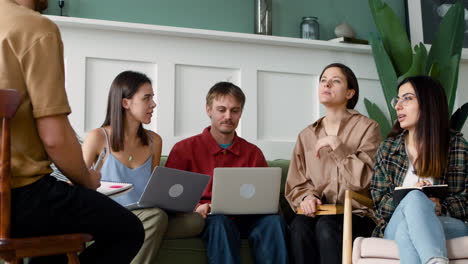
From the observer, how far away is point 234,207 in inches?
96.2

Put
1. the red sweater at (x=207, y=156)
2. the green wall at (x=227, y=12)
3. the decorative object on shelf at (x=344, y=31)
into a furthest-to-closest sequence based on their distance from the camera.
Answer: the decorative object on shelf at (x=344, y=31), the green wall at (x=227, y=12), the red sweater at (x=207, y=156)

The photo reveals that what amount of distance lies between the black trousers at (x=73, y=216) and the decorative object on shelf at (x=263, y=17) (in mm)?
2028

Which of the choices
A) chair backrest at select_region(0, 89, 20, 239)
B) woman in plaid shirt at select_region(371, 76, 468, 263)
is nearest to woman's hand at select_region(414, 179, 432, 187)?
woman in plaid shirt at select_region(371, 76, 468, 263)

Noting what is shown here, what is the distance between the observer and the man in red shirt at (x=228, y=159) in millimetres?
2459

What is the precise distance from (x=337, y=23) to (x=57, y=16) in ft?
5.37

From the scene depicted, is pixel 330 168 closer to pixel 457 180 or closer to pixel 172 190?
pixel 457 180

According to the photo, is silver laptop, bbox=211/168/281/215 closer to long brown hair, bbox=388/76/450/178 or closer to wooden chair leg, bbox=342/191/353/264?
wooden chair leg, bbox=342/191/353/264

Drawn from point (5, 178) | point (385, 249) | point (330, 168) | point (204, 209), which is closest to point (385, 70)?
point (330, 168)

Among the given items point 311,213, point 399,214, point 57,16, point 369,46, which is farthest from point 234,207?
point 369,46

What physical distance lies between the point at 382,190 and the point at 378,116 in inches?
41.0

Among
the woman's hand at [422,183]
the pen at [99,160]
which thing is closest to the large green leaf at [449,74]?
the woman's hand at [422,183]

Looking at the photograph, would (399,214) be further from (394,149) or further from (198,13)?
(198,13)

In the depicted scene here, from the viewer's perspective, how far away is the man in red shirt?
2459 mm

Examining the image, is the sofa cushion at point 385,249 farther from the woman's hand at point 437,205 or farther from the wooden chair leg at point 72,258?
the wooden chair leg at point 72,258
